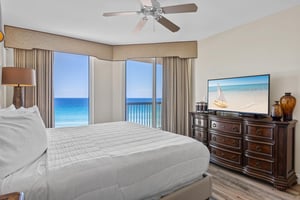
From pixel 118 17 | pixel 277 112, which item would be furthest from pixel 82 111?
pixel 277 112

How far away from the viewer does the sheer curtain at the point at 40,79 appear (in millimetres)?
3674

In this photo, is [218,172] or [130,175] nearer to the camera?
[130,175]

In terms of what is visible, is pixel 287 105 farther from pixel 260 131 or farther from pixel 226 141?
pixel 226 141

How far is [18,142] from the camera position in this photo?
1316mm

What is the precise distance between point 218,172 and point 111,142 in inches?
80.2

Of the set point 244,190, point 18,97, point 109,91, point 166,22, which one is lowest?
point 244,190

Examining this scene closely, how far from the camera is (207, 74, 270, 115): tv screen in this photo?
280 cm

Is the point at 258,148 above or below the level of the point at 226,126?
below

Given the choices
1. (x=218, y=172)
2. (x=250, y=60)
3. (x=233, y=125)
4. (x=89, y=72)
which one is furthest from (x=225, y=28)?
(x=89, y=72)

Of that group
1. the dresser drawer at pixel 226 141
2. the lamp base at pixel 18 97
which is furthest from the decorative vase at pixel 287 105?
the lamp base at pixel 18 97

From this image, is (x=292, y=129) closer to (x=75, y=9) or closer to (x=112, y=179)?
(x=112, y=179)

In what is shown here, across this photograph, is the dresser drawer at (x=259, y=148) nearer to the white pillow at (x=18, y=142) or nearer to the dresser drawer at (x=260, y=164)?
the dresser drawer at (x=260, y=164)

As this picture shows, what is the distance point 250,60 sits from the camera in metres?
3.28

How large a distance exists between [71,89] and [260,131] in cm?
410
